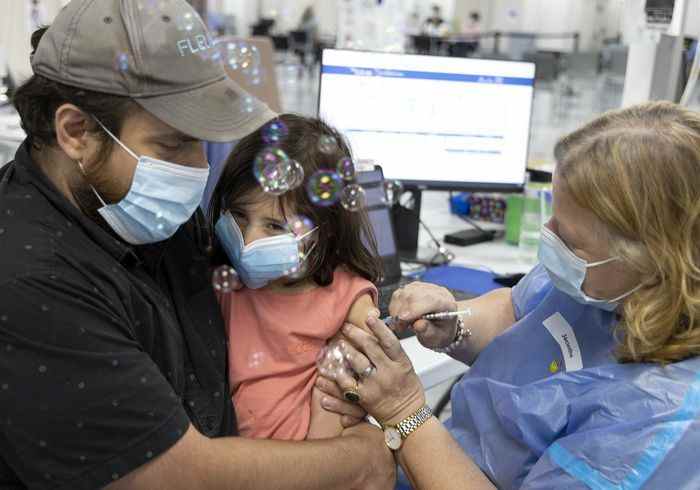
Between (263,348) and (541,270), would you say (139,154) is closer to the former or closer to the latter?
(263,348)

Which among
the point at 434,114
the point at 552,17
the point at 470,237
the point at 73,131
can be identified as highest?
the point at 552,17

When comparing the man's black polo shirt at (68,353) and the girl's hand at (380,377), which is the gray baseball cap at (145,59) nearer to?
the man's black polo shirt at (68,353)

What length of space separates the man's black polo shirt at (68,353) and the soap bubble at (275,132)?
41cm

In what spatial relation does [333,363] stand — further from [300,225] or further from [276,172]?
[276,172]

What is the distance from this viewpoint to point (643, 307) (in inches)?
44.7

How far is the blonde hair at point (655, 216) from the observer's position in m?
1.09

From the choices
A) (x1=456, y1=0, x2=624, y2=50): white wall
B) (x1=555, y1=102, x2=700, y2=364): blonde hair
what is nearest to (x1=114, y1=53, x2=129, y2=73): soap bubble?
(x1=555, y1=102, x2=700, y2=364): blonde hair

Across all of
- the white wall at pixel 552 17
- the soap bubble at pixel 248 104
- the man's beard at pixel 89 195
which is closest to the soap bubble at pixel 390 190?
the soap bubble at pixel 248 104

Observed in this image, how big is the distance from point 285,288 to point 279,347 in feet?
0.39

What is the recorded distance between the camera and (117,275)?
1.00m

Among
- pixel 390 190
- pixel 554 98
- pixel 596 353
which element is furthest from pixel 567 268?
pixel 554 98

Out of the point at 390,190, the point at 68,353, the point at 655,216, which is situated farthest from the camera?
the point at 390,190

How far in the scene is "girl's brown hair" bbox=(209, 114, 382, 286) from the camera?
133cm

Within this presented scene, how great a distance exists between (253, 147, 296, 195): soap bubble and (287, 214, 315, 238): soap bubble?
2.3 inches
